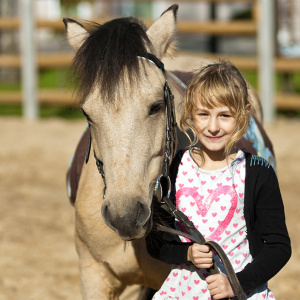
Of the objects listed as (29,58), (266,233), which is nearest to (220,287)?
(266,233)

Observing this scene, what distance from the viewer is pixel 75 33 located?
2746 millimetres

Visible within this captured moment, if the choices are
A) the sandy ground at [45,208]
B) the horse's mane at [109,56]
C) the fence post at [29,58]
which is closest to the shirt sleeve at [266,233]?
the horse's mane at [109,56]

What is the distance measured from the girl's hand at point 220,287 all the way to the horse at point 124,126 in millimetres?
292

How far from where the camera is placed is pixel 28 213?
5.81 meters

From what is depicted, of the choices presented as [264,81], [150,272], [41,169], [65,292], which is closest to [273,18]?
[264,81]

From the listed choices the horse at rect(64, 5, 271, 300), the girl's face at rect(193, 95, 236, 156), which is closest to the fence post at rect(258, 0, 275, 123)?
the horse at rect(64, 5, 271, 300)

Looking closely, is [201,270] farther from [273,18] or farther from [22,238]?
[273,18]

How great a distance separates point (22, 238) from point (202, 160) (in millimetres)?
3233

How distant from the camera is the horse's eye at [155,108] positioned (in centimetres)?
231

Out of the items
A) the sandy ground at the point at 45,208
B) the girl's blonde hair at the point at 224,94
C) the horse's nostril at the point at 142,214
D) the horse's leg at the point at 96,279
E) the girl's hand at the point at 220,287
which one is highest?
the girl's blonde hair at the point at 224,94

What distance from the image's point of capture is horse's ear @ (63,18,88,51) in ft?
8.86

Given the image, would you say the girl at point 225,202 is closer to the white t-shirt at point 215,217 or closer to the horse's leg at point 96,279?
the white t-shirt at point 215,217

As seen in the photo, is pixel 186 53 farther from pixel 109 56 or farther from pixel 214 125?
pixel 214 125

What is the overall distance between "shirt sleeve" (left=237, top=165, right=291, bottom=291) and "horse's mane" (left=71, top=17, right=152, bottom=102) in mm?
611
